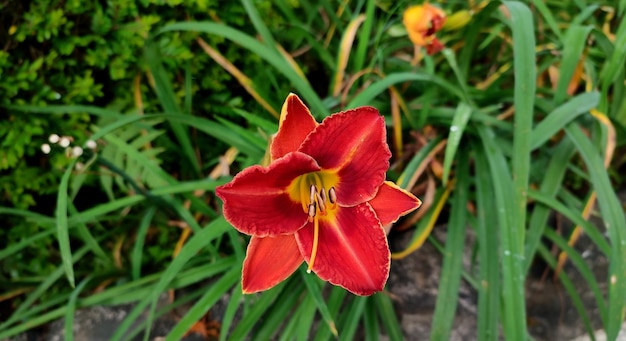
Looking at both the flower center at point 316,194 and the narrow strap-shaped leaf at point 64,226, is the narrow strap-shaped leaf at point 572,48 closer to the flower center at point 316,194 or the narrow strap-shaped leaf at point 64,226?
the flower center at point 316,194

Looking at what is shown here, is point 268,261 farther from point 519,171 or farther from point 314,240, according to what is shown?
point 519,171

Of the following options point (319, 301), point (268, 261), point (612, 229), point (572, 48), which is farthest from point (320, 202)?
point (572, 48)

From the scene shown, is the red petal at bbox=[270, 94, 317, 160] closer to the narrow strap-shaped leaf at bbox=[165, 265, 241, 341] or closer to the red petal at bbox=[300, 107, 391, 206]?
the red petal at bbox=[300, 107, 391, 206]

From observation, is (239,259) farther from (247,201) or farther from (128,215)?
(247,201)

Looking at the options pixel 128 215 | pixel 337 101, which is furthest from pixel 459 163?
pixel 128 215

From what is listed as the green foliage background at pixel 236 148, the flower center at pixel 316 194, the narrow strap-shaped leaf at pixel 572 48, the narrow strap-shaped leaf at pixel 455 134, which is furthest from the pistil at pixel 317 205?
the narrow strap-shaped leaf at pixel 572 48

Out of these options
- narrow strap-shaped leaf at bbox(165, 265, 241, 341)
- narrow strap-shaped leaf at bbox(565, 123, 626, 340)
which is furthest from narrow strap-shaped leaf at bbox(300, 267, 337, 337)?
narrow strap-shaped leaf at bbox(565, 123, 626, 340)
